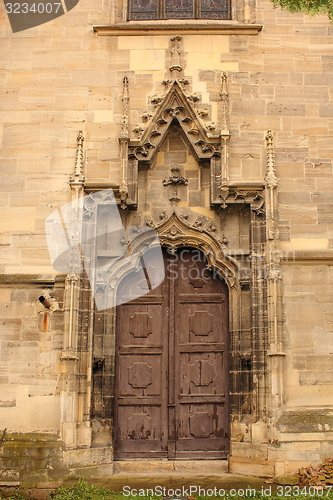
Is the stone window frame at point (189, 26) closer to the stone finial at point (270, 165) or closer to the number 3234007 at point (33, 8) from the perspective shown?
the number 3234007 at point (33, 8)

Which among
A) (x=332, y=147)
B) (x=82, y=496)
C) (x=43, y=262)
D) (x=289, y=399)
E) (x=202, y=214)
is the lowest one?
(x=82, y=496)

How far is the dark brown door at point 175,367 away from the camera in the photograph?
10.4 m

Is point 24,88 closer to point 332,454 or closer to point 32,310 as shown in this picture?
point 32,310

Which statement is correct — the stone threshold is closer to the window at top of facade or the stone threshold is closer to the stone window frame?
the stone window frame

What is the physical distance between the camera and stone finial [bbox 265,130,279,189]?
34.8 feet

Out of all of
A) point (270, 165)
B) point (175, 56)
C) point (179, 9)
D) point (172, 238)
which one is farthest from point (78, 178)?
point (179, 9)

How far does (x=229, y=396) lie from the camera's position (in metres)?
10.4

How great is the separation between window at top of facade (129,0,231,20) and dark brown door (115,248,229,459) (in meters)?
4.54

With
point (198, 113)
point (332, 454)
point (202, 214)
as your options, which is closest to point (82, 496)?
point (332, 454)

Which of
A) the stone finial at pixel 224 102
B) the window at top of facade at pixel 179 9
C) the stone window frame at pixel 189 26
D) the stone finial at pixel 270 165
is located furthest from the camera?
the window at top of facade at pixel 179 9

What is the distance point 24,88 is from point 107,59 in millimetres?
1568

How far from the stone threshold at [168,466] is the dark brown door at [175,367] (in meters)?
0.15

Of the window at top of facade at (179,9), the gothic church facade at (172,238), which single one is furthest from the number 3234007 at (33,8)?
the window at top of facade at (179,9)

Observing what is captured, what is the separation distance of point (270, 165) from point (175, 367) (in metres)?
3.71
